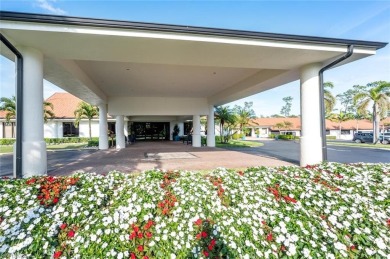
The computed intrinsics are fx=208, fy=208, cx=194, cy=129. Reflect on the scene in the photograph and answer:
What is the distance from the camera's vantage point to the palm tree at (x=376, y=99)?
75.3 ft

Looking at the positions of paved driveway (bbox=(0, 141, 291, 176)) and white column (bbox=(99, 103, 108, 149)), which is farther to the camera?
white column (bbox=(99, 103, 108, 149))

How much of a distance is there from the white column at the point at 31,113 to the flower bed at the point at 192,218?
234 centimetres

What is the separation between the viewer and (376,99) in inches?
918

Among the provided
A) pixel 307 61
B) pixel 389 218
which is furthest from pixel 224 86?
pixel 389 218

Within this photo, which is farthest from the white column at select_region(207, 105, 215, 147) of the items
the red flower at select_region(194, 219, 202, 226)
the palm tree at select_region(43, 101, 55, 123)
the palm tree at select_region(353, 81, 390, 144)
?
the palm tree at select_region(353, 81, 390, 144)

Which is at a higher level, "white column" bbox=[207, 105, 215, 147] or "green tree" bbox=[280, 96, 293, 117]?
"green tree" bbox=[280, 96, 293, 117]

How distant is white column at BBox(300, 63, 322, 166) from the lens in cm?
706

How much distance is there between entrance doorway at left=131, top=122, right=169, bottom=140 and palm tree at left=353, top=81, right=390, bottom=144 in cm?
2446

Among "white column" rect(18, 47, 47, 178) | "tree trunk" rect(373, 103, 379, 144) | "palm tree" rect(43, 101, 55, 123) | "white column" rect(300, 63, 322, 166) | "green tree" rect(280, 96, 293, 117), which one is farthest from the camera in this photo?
"green tree" rect(280, 96, 293, 117)

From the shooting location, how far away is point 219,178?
13.1ft

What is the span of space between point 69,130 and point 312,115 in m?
26.2

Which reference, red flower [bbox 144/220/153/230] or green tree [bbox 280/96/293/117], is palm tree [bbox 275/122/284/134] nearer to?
green tree [bbox 280/96/293/117]

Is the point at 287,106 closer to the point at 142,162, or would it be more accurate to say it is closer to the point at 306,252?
the point at 142,162

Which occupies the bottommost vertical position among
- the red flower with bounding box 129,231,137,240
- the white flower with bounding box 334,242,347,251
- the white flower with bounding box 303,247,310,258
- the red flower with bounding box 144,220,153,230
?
the white flower with bounding box 303,247,310,258
